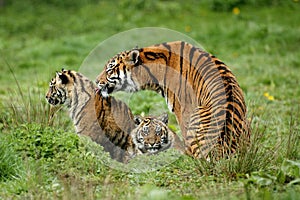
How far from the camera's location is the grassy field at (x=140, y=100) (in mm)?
5859

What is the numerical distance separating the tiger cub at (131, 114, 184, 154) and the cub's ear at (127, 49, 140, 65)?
0.70 m

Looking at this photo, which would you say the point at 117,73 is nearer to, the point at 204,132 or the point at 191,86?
the point at 191,86

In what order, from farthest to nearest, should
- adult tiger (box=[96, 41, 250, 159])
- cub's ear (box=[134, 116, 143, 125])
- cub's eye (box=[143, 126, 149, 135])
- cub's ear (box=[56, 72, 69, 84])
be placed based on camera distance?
cub's ear (box=[56, 72, 69, 84]), cub's ear (box=[134, 116, 143, 125]), cub's eye (box=[143, 126, 149, 135]), adult tiger (box=[96, 41, 250, 159])

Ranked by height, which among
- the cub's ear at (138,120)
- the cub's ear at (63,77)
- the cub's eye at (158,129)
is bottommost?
the cub's eye at (158,129)

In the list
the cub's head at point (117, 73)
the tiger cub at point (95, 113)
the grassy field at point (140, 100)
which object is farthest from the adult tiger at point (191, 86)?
the grassy field at point (140, 100)

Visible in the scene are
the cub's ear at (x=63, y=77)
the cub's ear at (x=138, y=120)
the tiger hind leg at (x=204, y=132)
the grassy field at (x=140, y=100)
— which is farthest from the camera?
the cub's ear at (x=63, y=77)

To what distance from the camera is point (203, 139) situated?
22.1 feet

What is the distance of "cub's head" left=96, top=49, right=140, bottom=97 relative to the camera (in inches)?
301

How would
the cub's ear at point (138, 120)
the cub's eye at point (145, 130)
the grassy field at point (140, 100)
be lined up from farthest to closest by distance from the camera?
the cub's ear at point (138, 120), the cub's eye at point (145, 130), the grassy field at point (140, 100)

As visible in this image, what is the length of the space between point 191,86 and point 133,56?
0.81 metres

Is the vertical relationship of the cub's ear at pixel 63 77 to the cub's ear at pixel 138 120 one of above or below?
above

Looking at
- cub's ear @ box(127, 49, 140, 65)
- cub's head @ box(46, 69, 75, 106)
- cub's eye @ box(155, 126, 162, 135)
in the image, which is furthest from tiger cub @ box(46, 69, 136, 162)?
cub's ear @ box(127, 49, 140, 65)

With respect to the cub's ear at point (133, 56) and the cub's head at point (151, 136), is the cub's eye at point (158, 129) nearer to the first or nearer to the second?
the cub's head at point (151, 136)

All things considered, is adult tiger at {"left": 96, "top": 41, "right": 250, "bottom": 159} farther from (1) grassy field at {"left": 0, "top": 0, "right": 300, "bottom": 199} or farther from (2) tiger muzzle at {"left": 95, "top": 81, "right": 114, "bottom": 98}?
(1) grassy field at {"left": 0, "top": 0, "right": 300, "bottom": 199}
